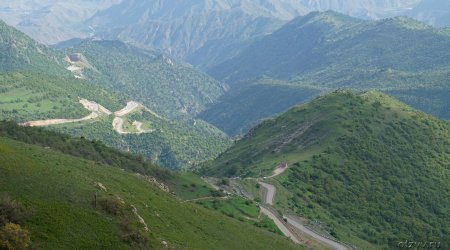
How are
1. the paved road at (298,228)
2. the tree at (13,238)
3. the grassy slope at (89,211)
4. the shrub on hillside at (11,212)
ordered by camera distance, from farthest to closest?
the paved road at (298,228) < the grassy slope at (89,211) < the shrub on hillside at (11,212) < the tree at (13,238)

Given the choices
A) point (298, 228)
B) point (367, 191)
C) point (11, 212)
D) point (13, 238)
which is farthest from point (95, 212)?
point (367, 191)

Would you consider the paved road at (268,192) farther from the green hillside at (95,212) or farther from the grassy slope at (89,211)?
the green hillside at (95,212)

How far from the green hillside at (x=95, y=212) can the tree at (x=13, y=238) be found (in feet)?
1.81

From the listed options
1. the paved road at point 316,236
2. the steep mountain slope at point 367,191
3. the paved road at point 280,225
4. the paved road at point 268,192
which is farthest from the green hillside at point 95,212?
the steep mountain slope at point 367,191

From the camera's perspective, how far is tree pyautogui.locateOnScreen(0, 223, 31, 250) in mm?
49312

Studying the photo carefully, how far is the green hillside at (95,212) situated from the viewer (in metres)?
55.9

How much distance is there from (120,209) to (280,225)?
68350 millimetres

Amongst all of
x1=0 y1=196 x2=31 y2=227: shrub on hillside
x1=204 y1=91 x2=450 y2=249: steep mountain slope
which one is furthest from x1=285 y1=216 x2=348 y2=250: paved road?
x1=0 y1=196 x2=31 y2=227: shrub on hillside

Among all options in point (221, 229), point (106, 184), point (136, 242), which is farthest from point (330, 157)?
point (136, 242)

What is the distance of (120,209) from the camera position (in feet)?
213

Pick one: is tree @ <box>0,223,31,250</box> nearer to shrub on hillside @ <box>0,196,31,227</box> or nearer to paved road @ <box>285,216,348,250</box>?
shrub on hillside @ <box>0,196,31,227</box>

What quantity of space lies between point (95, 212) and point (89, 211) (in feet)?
2.34

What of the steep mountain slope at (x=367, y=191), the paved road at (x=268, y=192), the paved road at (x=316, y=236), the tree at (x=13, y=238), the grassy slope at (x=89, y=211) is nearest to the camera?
the tree at (x=13, y=238)

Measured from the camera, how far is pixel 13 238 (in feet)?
164
